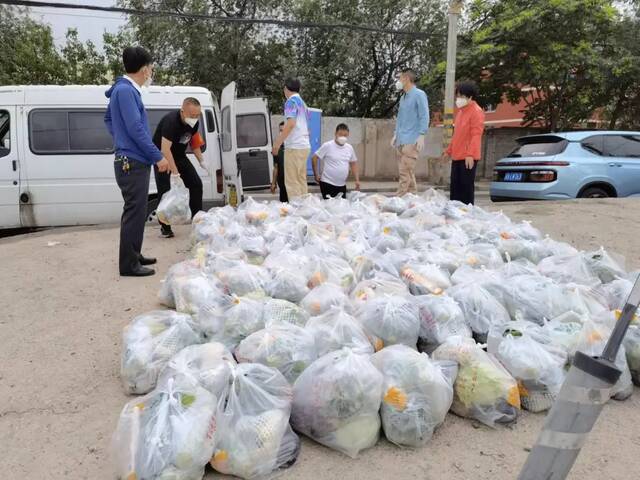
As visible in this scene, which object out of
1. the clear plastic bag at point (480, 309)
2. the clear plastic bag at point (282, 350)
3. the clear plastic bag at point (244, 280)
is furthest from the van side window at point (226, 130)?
the clear plastic bag at point (282, 350)

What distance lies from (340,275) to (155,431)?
167 centimetres

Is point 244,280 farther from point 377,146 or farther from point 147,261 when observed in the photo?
point 377,146

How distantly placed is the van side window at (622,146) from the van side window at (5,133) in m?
8.08

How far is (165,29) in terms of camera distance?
46.5 feet

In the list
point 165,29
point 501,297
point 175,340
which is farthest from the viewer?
point 165,29

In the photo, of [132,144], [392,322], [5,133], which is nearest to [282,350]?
[392,322]

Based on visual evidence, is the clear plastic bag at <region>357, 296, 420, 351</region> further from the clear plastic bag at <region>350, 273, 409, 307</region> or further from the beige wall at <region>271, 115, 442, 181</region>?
the beige wall at <region>271, 115, 442, 181</region>

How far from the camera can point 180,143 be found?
5.16 metres

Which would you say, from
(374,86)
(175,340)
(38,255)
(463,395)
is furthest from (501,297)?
(374,86)

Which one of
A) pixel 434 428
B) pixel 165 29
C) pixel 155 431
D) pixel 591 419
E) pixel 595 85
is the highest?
pixel 165 29

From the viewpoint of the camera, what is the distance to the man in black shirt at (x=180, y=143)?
16.4ft

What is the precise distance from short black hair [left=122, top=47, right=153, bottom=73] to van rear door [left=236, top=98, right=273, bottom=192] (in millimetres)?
4804

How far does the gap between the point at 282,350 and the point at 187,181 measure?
3552 millimetres

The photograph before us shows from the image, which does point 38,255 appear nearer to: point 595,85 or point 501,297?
point 501,297
